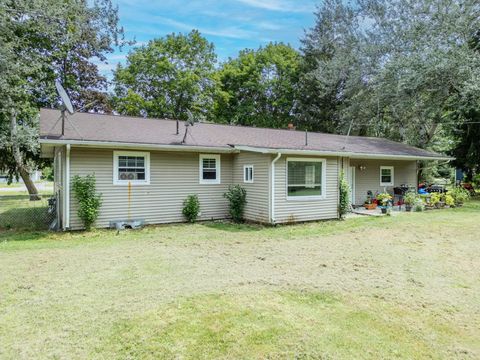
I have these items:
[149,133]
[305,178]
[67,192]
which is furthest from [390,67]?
[67,192]

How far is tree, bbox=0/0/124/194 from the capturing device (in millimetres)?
15336

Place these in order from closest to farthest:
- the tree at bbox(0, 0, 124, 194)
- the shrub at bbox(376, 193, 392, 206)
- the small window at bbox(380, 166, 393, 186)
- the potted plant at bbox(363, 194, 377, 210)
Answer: the shrub at bbox(376, 193, 392, 206) < the potted plant at bbox(363, 194, 377, 210) < the tree at bbox(0, 0, 124, 194) < the small window at bbox(380, 166, 393, 186)

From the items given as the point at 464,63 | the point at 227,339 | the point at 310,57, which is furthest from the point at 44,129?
the point at 310,57

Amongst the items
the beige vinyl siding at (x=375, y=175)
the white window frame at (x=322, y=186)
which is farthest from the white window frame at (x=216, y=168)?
the beige vinyl siding at (x=375, y=175)

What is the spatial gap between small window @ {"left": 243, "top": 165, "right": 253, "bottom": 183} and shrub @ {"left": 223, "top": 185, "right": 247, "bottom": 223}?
382 mm

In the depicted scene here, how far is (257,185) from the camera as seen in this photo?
10.8 m

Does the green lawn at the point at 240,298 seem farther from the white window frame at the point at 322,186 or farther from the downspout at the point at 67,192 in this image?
the white window frame at the point at 322,186

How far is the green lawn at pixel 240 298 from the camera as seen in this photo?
3258 mm

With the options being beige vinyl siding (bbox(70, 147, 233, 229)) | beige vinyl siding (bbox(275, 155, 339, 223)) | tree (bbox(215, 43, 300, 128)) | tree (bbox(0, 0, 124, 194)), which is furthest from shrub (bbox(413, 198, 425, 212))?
tree (bbox(215, 43, 300, 128))

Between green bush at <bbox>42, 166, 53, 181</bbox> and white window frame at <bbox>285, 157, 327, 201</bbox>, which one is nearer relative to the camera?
white window frame at <bbox>285, 157, 327, 201</bbox>

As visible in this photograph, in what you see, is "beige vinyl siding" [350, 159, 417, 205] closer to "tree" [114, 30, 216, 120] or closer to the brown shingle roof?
the brown shingle roof

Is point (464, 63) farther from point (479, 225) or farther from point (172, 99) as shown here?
point (172, 99)

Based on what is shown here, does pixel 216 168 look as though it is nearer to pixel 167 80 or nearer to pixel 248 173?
pixel 248 173

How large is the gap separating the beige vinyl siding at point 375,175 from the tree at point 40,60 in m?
15.0
